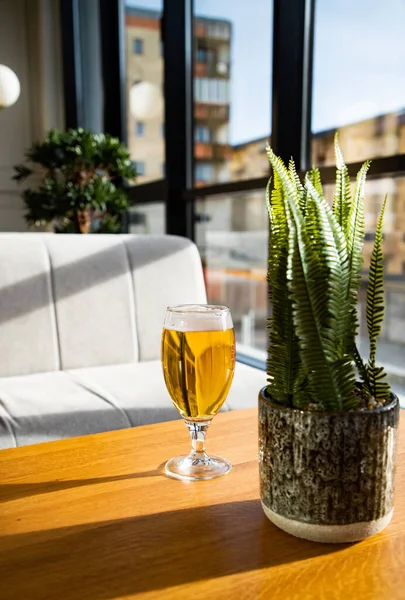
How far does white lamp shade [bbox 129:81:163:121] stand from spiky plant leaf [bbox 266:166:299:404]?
3.10 m

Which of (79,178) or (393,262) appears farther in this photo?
(79,178)

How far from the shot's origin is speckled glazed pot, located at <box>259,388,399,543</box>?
0.47 metres

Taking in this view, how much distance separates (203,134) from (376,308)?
2.59 meters

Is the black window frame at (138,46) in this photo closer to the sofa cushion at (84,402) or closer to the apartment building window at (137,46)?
the apartment building window at (137,46)

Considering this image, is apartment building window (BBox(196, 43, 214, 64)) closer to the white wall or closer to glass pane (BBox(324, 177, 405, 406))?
glass pane (BBox(324, 177, 405, 406))

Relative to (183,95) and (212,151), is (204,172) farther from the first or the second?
(183,95)

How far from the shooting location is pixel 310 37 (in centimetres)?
219

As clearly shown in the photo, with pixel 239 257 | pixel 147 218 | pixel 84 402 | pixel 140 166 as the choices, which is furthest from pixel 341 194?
pixel 140 166

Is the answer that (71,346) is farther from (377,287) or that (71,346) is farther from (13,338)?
(377,287)

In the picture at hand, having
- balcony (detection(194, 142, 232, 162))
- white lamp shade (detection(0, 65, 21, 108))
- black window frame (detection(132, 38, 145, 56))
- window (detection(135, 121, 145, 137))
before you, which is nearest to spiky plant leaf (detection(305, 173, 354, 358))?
balcony (detection(194, 142, 232, 162))

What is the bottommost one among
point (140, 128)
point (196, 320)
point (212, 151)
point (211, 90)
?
point (196, 320)

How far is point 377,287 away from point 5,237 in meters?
1.47

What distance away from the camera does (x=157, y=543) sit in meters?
0.50

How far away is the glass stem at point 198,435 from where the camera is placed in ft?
2.21
